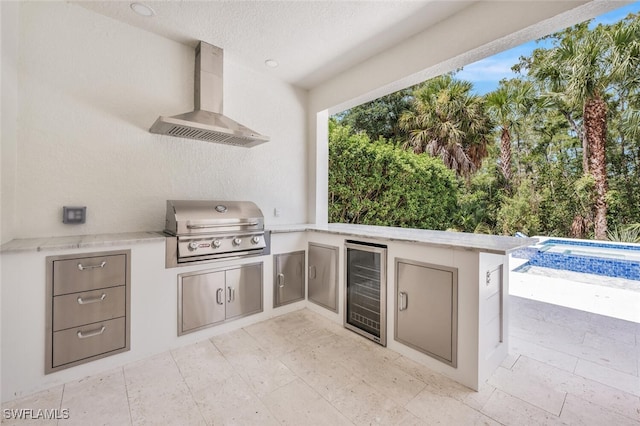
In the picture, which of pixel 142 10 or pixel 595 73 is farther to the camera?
pixel 595 73

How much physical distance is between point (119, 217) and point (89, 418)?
1633 mm

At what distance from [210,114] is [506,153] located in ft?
25.2

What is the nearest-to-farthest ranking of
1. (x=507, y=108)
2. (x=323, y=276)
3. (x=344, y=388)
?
(x=344, y=388) → (x=323, y=276) → (x=507, y=108)

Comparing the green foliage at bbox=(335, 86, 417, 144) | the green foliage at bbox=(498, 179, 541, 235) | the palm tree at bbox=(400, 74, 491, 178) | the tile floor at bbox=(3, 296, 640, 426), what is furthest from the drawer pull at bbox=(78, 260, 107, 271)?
the green foliage at bbox=(498, 179, 541, 235)

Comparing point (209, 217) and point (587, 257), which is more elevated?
point (209, 217)

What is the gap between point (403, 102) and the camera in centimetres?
793

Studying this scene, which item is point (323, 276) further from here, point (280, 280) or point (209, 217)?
point (209, 217)

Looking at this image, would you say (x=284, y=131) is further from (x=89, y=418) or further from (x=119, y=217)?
(x=89, y=418)

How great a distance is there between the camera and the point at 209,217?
8.42 feet

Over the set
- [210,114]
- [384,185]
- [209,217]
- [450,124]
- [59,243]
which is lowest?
[59,243]

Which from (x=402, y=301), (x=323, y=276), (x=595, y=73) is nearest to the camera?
(x=402, y=301)

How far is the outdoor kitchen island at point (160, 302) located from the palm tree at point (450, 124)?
6034 millimetres

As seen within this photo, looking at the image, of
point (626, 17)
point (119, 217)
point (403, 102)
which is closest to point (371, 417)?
point (119, 217)

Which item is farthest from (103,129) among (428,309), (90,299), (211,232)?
(428,309)
